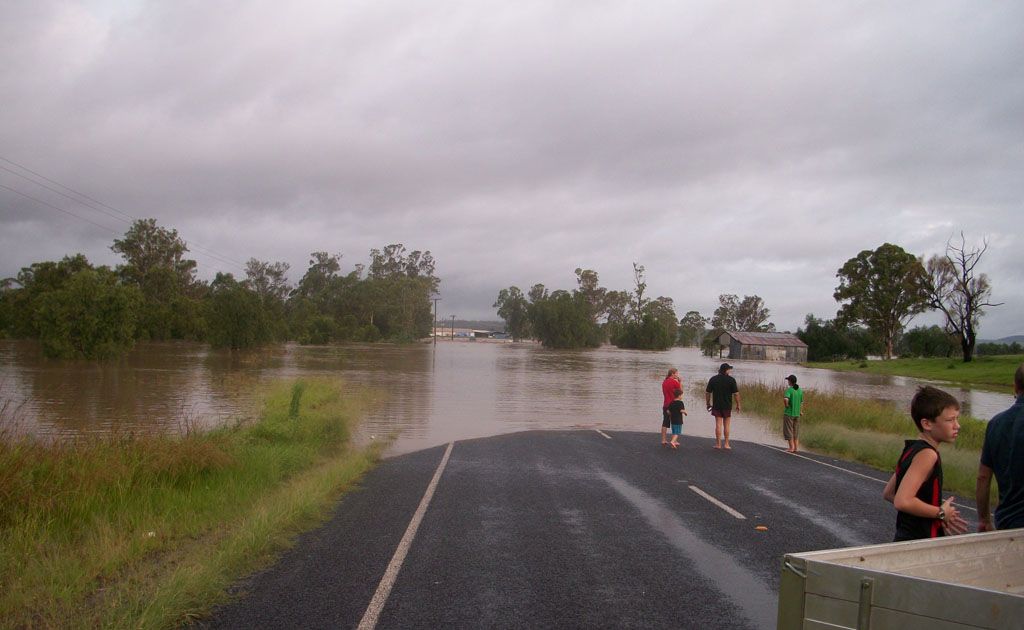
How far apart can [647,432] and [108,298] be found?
41124 mm

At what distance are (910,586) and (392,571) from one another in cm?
461

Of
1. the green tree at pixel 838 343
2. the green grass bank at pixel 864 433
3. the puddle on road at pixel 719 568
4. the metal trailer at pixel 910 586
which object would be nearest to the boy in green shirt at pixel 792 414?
the green grass bank at pixel 864 433

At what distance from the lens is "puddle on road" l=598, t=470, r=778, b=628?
5492 millimetres

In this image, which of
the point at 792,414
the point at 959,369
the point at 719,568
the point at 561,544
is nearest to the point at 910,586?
the point at 719,568

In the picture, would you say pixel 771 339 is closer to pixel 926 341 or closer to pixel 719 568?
pixel 926 341

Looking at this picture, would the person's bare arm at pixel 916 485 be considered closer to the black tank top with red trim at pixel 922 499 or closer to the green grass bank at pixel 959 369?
the black tank top with red trim at pixel 922 499

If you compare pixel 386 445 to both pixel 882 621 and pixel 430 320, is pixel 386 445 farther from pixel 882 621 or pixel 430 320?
pixel 430 320

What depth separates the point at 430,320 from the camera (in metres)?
150

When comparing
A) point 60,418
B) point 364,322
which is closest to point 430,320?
point 364,322

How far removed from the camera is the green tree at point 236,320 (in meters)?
66.6

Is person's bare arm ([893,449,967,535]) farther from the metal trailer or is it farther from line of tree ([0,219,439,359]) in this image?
line of tree ([0,219,439,359])

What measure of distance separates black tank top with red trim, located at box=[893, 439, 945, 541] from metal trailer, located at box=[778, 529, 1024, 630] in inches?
20.9

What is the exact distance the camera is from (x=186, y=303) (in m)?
81.1

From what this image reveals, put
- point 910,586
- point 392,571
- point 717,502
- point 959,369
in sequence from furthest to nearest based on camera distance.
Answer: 1. point 959,369
2. point 717,502
3. point 392,571
4. point 910,586
